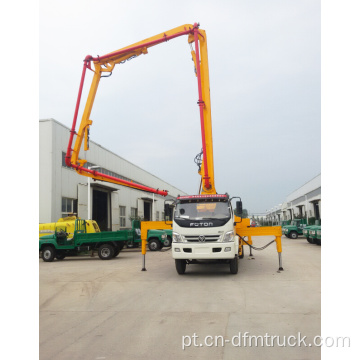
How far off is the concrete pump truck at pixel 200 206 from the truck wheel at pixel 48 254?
4946 millimetres

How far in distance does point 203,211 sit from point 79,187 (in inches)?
617

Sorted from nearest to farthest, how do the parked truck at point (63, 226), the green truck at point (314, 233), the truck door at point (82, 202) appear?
1. the parked truck at point (63, 226)
2. the green truck at point (314, 233)
3. the truck door at point (82, 202)

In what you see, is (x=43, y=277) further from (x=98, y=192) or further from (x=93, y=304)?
(x=98, y=192)

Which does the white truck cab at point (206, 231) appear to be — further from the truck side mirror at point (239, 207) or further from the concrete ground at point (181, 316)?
the concrete ground at point (181, 316)

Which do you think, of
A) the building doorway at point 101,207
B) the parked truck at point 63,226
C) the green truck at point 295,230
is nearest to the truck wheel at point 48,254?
the parked truck at point 63,226

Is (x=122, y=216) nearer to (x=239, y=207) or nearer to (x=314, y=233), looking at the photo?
(x=314, y=233)

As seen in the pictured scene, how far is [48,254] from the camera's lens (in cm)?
1641

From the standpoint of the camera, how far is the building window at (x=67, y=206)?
22047 mm

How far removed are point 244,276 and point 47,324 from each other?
590 centimetres

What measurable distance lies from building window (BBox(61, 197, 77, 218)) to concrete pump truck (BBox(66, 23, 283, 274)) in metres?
9.14

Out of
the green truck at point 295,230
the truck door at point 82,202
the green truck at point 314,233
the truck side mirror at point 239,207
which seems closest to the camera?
the truck side mirror at point 239,207

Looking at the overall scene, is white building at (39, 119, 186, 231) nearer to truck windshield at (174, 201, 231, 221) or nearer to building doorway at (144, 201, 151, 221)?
building doorway at (144, 201, 151, 221)

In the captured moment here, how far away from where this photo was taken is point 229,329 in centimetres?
525

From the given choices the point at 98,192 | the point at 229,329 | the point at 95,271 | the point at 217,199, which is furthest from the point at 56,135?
the point at 229,329
